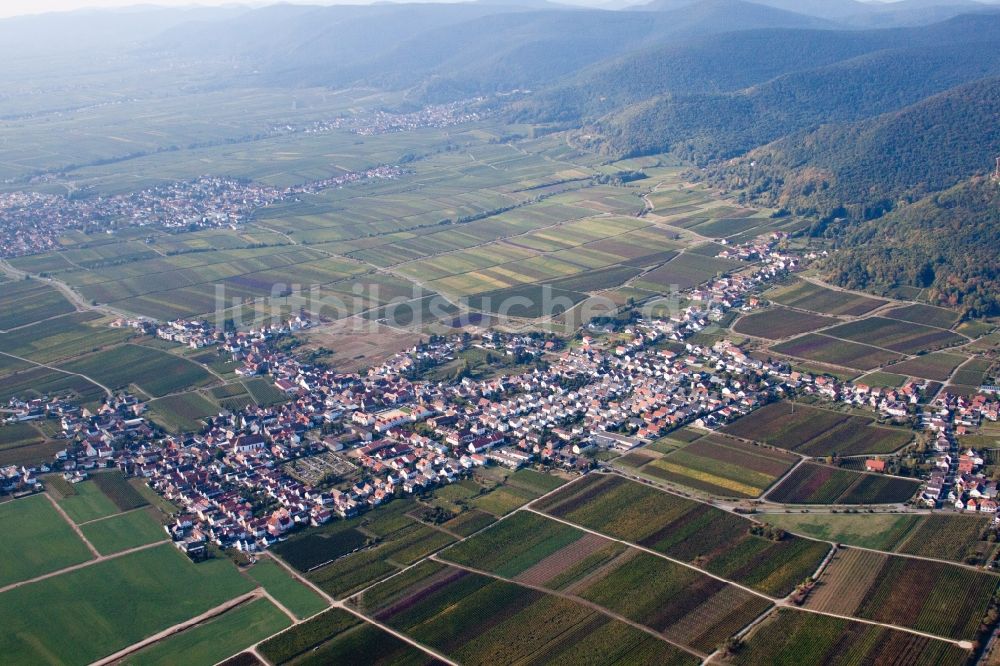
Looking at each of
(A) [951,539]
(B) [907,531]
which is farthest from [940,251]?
(A) [951,539]

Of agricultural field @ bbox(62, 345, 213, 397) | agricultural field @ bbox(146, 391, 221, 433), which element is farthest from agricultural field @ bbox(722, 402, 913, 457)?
agricultural field @ bbox(62, 345, 213, 397)

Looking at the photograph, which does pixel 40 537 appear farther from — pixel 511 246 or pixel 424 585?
pixel 511 246

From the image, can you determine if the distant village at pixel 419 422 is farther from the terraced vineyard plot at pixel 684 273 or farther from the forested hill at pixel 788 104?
the forested hill at pixel 788 104

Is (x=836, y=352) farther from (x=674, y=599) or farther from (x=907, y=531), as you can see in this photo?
(x=674, y=599)

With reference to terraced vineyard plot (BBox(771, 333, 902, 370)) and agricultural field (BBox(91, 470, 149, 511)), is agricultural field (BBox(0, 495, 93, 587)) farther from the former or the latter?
terraced vineyard plot (BBox(771, 333, 902, 370))

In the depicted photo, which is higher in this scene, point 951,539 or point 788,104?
point 788,104

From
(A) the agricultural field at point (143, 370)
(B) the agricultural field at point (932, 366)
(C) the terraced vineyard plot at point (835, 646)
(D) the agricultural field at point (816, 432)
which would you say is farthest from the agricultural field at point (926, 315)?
(A) the agricultural field at point (143, 370)

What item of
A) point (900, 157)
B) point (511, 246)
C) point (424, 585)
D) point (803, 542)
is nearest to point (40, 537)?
point (424, 585)
